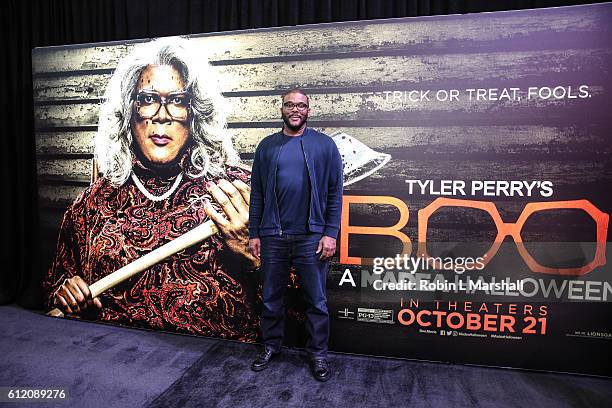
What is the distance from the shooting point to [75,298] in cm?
300

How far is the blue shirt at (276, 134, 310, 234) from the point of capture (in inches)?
84.7

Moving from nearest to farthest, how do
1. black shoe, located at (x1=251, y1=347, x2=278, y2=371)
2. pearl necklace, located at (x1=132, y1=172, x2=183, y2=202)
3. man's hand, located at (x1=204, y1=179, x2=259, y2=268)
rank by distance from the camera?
black shoe, located at (x1=251, y1=347, x2=278, y2=371) < man's hand, located at (x1=204, y1=179, x2=259, y2=268) < pearl necklace, located at (x1=132, y1=172, x2=183, y2=202)

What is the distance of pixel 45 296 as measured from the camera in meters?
3.11

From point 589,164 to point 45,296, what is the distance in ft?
12.2

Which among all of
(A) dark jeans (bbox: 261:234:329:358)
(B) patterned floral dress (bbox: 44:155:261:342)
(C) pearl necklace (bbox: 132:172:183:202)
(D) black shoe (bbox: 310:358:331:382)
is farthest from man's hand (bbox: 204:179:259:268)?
(D) black shoe (bbox: 310:358:331:382)

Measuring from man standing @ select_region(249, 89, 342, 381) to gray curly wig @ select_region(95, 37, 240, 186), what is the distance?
478 mm

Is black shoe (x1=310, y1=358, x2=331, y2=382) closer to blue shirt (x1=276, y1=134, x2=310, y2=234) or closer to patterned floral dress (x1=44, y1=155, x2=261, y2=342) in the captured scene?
patterned floral dress (x1=44, y1=155, x2=261, y2=342)

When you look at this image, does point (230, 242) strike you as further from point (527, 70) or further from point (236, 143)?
point (527, 70)

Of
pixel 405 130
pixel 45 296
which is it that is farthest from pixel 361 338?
pixel 45 296

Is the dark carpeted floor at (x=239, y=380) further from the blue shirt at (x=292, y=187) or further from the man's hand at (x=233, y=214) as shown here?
the blue shirt at (x=292, y=187)

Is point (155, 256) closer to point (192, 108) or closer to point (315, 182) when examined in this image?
point (192, 108)

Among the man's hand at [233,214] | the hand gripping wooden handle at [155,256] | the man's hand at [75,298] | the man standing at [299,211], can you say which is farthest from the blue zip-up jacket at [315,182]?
the man's hand at [75,298]

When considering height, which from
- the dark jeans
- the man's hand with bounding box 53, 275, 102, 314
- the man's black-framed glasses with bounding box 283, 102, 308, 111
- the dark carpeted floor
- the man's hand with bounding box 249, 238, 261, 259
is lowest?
the dark carpeted floor

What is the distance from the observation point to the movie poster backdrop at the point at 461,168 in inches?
84.7
